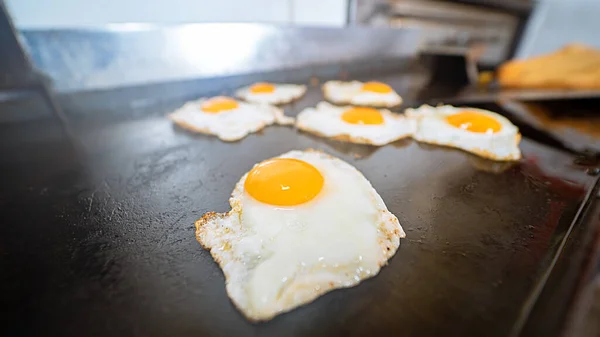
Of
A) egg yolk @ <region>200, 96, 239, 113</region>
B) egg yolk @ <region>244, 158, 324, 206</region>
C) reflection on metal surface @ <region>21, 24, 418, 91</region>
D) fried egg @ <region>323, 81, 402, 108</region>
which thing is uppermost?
reflection on metal surface @ <region>21, 24, 418, 91</region>

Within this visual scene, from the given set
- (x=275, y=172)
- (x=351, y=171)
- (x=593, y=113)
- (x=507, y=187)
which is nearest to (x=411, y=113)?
(x=507, y=187)

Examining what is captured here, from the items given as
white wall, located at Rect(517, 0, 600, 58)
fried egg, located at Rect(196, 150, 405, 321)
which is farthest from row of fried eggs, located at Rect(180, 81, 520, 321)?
white wall, located at Rect(517, 0, 600, 58)

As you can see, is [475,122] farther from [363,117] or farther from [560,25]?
[560,25]

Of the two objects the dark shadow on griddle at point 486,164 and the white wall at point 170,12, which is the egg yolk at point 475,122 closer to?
the dark shadow on griddle at point 486,164

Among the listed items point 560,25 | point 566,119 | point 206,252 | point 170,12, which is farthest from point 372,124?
point 560,25

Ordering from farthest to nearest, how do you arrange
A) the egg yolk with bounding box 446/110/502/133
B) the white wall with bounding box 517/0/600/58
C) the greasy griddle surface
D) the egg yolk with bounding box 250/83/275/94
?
the white wall with bounding box 517/0/600/58, the egg yolk with bounding box 250/83/275/94, the egg yolk with bounding box 446/110/502/133, the greasy griddle surface

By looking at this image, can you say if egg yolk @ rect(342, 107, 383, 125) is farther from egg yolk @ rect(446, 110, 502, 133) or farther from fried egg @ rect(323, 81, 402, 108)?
fried egg @ rect(323, 81, 402, 108)
